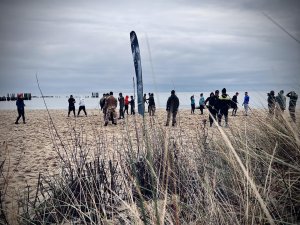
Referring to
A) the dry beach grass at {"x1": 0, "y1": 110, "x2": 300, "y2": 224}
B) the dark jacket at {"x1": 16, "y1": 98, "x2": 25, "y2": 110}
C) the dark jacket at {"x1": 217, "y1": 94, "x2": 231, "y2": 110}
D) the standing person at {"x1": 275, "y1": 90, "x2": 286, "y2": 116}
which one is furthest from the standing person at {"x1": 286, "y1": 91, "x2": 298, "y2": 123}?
the dark jacket at {"x1": 16, "y1": 98, "x2": 25, "y2": 110}

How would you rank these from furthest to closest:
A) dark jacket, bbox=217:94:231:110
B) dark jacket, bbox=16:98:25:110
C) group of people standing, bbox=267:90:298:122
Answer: dark jacket, bbox=16:98:25:110 → dark jacket, bbox=217:94:231:110 → group of people standing, bbox=267:90:298:122

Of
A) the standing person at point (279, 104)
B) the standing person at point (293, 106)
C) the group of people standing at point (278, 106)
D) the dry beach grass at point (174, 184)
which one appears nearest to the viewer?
the dry beach grass at point (174, 184)

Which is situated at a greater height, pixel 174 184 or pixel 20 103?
pixel 20 103

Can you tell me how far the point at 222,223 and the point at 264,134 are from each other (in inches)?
66.7

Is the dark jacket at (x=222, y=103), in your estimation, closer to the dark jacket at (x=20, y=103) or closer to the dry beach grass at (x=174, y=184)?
the dry beach grass at (x=174, y=184)

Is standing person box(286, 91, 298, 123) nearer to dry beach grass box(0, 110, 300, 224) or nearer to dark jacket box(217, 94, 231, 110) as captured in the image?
dry beach grass box(0, 110, 300, 224)

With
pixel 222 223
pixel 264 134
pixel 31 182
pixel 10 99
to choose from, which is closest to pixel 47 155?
pixel 31 182

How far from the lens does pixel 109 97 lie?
1194 cm

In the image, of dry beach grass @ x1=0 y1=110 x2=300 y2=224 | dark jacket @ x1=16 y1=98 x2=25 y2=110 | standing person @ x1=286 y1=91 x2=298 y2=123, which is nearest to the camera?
dry beach grass @ x1=0 y1=110 x2=300 y2=224

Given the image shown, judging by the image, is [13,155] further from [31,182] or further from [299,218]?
[299,218]

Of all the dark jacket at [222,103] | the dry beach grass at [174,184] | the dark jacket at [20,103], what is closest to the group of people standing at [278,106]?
the dry beach grass at [174,184]

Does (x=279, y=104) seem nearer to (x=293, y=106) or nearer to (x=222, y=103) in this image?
(x=293, y=106)

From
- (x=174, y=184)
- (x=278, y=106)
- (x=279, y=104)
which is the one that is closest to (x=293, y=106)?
(x=279, y=104)

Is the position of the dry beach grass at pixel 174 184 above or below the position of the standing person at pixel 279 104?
below
